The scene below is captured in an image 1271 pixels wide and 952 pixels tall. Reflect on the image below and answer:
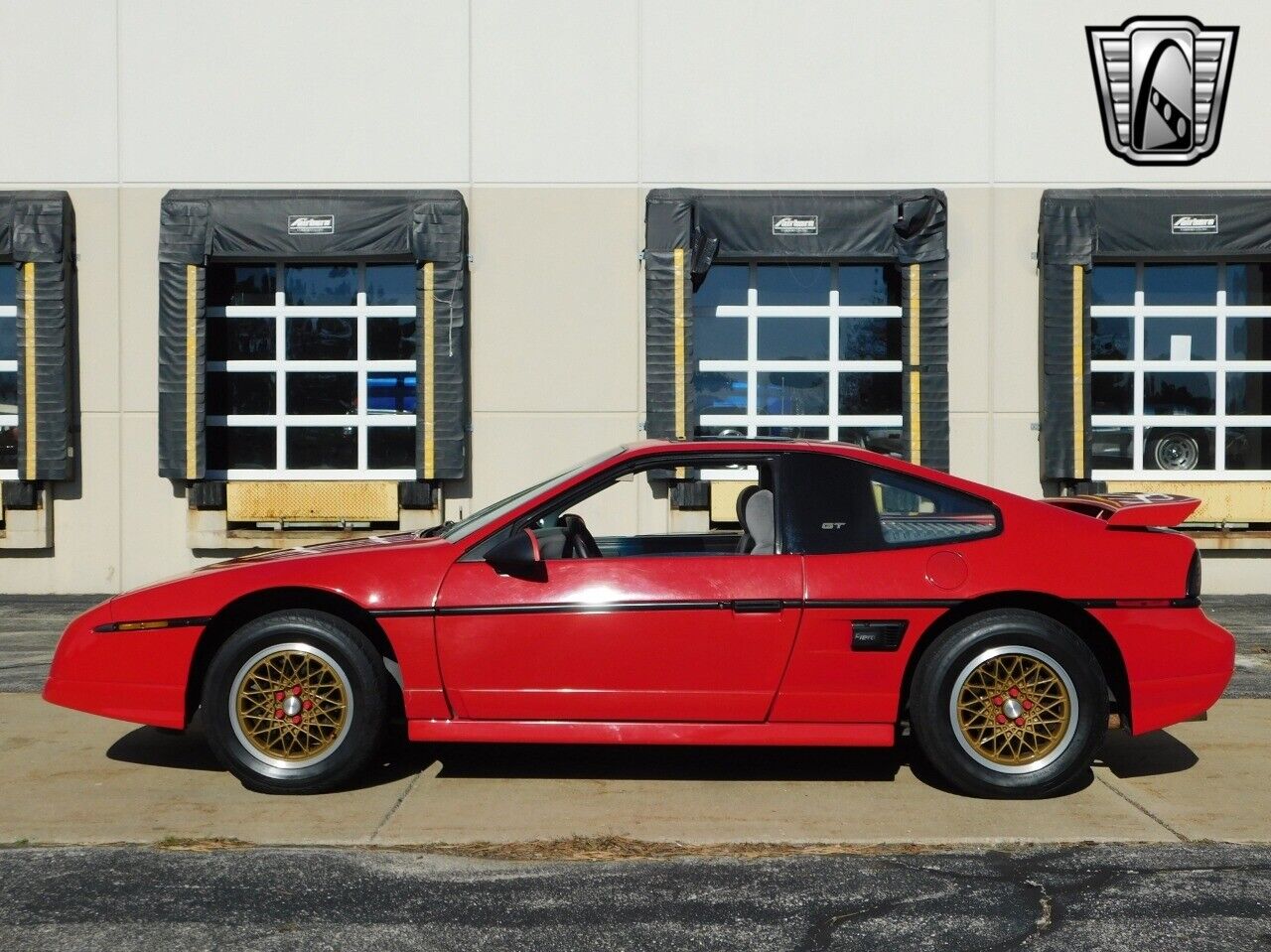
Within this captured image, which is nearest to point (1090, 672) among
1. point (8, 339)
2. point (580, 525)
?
point (580, 525)

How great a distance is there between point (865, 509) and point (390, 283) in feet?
25.0

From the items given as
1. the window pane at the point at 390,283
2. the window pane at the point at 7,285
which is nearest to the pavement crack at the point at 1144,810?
the window pane at the point at 390,283

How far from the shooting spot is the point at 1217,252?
456 inches

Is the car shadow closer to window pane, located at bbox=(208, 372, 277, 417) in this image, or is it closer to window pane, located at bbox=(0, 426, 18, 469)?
window pane, located at bbox=(208, 372, 277, 417)

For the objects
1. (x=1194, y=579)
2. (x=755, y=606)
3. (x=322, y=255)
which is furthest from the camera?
(x=322, y=255)

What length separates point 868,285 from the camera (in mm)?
12070

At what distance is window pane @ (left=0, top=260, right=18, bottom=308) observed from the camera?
1200cm

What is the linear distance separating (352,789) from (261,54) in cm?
841

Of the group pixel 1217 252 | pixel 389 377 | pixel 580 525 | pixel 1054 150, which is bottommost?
pixel 580 525

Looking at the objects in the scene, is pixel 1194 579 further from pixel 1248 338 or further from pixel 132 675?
pixel 1248 338

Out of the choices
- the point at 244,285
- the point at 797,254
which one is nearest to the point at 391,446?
the point at 244,285

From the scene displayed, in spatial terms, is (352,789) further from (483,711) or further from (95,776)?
(95,776)

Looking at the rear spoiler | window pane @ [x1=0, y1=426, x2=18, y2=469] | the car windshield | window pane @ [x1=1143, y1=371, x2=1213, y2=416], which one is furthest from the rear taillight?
window pane @ [x1=0, y1=426, x2=18, y2=469]
